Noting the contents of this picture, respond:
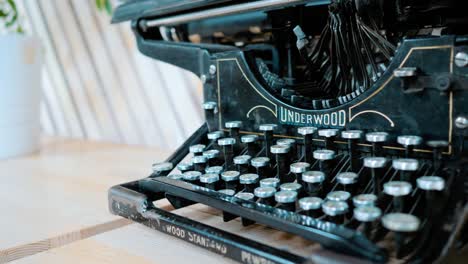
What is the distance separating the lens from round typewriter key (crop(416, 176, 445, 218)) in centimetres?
55

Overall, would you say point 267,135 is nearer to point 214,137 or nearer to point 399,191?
point 214,137

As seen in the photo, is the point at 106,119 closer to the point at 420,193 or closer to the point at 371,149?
the point at 371,149

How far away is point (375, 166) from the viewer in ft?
2.05

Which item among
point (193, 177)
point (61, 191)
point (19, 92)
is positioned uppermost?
point (19, 92)

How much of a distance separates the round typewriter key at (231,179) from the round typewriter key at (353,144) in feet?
0.64

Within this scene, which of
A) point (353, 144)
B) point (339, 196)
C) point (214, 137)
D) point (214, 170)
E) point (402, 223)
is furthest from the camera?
point (214, 137)

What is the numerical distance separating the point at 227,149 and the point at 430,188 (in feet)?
1.36

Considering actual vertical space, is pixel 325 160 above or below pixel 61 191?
above

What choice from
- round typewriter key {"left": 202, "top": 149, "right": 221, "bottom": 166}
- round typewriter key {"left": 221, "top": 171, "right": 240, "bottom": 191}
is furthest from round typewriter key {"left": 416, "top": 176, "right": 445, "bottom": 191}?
round typewriter key {"left": 202, "top": 149, "right": 221, "bottom": 166}

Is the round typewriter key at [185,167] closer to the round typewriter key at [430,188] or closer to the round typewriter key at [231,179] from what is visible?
the round typewriter key at [231,179]

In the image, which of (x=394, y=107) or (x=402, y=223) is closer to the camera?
(x=402, y=223)

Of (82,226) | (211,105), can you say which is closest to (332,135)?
(211,105)

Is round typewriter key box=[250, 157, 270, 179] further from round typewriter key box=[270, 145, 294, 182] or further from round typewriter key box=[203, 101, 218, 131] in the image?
round typewriter key box=[203, 101, 218, 131]

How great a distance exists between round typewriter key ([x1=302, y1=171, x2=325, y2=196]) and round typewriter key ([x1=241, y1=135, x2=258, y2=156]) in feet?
0.66
